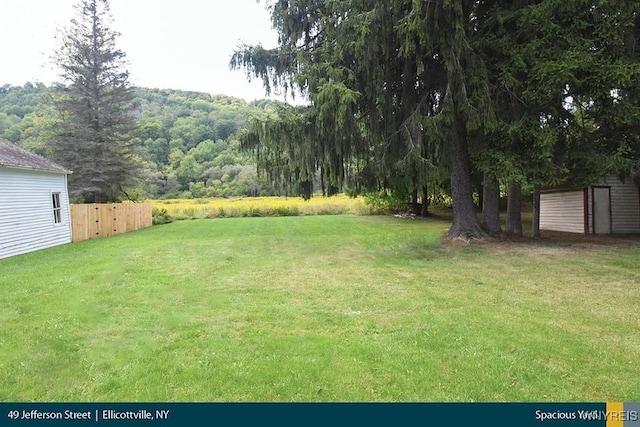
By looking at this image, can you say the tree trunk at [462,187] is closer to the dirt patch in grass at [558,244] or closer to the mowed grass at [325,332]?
the dirt patch in grass at [558,244]

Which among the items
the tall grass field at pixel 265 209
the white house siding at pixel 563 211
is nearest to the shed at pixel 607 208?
the white house siding at pixel 563 211

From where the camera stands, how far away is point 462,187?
1131 cm

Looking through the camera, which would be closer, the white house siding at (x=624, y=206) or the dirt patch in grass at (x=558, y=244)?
the dirt patch in grass at (x=558, y=244)

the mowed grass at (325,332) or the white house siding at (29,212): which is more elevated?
the white house siding at (29,212)

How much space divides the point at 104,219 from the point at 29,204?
4.57m

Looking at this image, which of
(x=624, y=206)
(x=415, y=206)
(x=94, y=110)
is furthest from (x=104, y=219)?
(x=624, y=206)

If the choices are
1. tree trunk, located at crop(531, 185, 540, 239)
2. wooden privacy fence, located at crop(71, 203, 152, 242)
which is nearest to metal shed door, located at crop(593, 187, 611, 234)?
tree trunk, located at crop(531, 185, 540, 239)

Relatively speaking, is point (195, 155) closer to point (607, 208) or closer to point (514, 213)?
point (514, 213)

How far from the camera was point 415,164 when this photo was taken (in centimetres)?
980

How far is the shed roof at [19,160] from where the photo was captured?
11242 mm

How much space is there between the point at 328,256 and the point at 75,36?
73.3 ft

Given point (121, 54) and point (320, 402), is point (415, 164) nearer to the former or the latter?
point (320, 402)

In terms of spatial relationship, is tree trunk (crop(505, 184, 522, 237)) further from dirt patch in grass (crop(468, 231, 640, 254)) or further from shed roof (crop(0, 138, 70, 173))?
shed roof (crop(0, 138, 70, 173))
